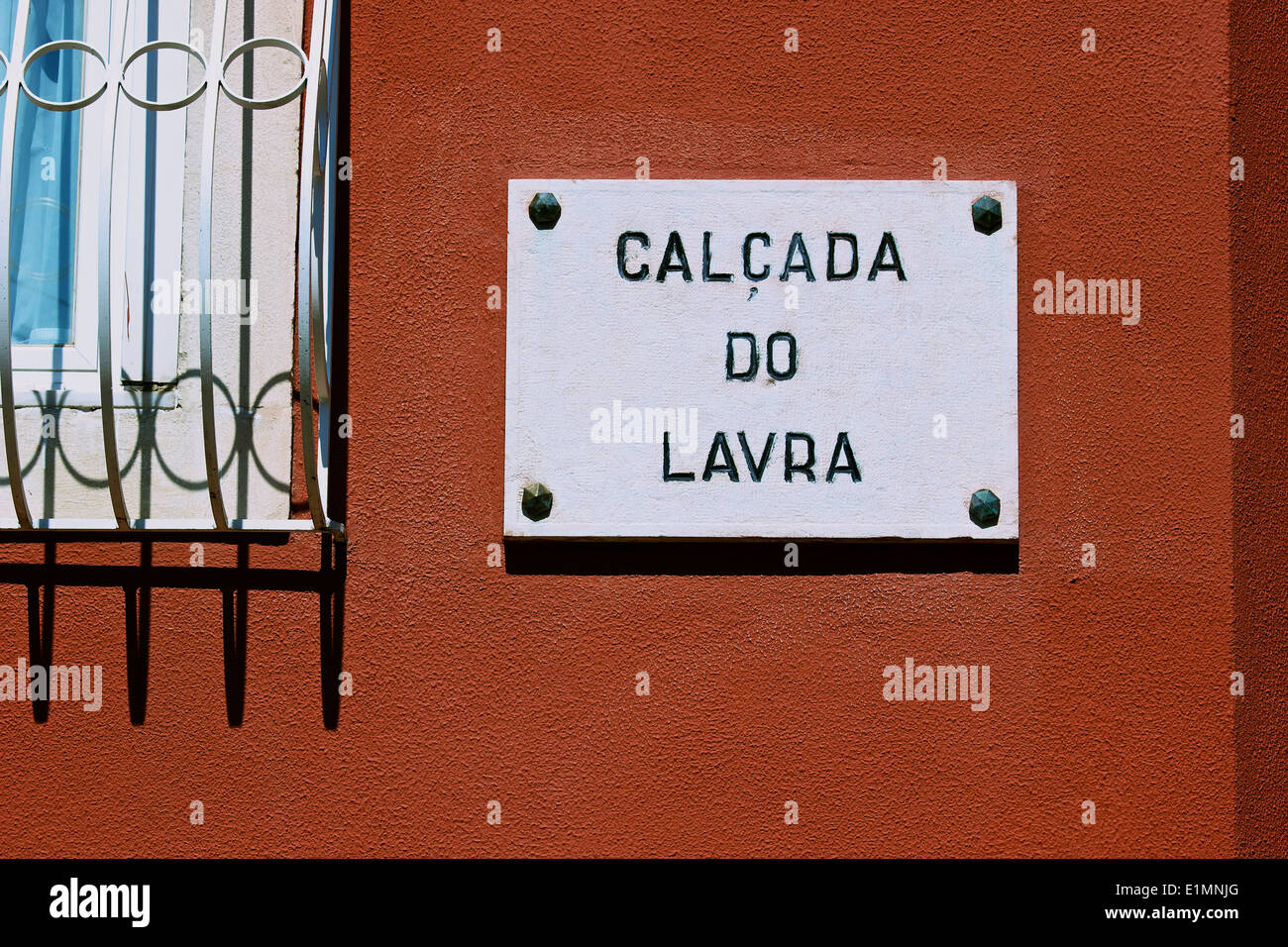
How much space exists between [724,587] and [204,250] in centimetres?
148

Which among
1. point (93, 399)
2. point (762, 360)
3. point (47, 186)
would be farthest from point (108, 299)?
point (762, 360)

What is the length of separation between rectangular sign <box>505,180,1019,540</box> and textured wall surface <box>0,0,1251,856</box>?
92 millimetres

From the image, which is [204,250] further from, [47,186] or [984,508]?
[984,508]

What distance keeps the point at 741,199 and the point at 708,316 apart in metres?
0.31

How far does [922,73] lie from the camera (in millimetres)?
3271

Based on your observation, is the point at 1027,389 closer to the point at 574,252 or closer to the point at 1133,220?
the point at 1133,220

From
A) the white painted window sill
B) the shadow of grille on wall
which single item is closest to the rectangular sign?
the shadow of grille on wall

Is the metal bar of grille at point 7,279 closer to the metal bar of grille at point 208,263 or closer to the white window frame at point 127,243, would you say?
the white window frame at point 127,243

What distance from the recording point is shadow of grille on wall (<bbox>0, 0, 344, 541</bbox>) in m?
2.95

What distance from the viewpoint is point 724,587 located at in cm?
317

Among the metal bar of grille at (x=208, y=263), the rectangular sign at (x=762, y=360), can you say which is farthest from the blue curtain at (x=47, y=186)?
the rectangular sign at (x=762, y=360)

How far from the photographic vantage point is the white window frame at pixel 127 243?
3178mm

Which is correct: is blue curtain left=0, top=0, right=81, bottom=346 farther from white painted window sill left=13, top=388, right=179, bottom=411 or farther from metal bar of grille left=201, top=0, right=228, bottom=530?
metal bar of grille left=201, top=0, right=228, bottom=530

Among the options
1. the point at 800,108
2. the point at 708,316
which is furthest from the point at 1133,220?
the point at 708,316
